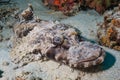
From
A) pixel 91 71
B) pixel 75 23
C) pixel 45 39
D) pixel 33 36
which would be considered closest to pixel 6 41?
pixel 33 36

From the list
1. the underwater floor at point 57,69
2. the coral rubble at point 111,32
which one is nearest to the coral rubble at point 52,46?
the underwater floor at point 57,69

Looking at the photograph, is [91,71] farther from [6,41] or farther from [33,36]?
[6,41]

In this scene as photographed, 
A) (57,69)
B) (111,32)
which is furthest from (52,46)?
(111,32)

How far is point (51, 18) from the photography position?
761cm

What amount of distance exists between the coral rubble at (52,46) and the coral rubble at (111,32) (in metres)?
1.04

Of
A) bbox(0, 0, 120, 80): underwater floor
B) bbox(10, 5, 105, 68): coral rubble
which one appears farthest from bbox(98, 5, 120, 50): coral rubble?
bbox(10, 5, 105, 68): coral rubble

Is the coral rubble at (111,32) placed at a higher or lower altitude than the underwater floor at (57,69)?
higher

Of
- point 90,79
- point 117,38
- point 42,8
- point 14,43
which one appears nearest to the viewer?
point 90,79

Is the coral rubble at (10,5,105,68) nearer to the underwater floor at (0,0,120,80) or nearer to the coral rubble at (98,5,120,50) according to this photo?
the underwater floor at (0,0,120,80)

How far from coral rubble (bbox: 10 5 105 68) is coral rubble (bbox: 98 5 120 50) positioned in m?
1.04

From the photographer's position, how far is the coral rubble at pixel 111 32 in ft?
19.1

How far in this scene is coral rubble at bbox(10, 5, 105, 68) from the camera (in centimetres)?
454

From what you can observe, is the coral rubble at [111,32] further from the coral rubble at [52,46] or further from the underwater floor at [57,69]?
the coral rubble at [52,46]

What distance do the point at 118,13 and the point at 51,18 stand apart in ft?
7.71
